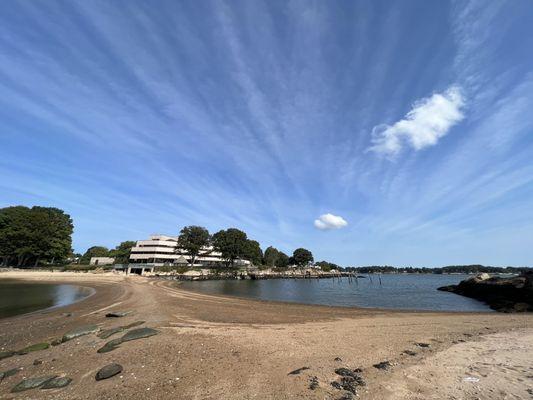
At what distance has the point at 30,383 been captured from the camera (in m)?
8.85

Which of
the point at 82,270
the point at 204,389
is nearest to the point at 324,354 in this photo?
the point at 204,389

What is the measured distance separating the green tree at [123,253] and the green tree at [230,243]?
2057 inches

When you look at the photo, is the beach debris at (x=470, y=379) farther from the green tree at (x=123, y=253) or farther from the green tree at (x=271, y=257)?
the green tree at (x=271, y=257)

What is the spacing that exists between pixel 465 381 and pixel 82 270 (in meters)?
107

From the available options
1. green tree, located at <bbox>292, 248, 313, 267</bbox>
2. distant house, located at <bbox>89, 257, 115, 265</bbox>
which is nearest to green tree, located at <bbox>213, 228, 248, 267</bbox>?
distant house, located at <bbox>89, 257, 115, 265</bbox>

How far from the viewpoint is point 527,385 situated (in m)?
7.93

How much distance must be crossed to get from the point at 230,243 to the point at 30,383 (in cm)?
11300

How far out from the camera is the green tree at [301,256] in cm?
18812

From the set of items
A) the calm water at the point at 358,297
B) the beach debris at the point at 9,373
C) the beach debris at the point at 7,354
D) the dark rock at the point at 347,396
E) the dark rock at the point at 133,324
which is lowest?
the beach debris at the point at 9,373

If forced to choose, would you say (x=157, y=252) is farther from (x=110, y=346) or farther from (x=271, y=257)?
(x=110, y=346)

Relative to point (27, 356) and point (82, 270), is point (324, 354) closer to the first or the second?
point (27, 356)

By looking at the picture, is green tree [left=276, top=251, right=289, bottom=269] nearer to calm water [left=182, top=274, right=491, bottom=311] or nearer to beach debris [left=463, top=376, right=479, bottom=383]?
calm water [left=182, top=274, right=491, bottom=311]

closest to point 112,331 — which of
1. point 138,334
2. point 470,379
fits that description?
point 138,334

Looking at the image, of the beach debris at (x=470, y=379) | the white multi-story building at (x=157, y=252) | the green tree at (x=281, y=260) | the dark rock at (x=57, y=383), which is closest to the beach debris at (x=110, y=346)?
the dark rock at (x=57, y=383)
